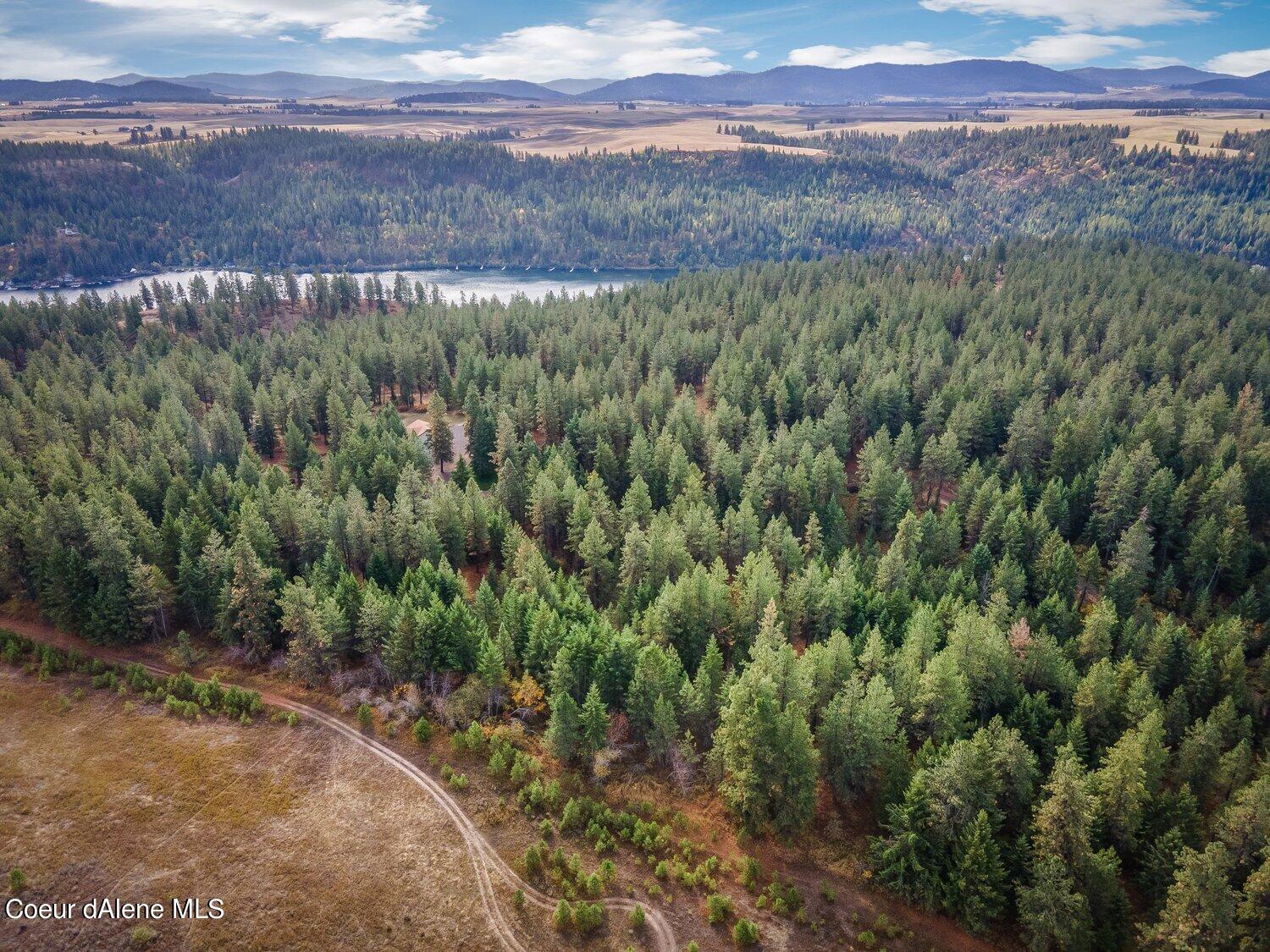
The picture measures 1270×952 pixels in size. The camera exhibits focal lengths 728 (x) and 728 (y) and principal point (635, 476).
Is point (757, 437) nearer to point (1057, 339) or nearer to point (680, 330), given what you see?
point (680, 330)

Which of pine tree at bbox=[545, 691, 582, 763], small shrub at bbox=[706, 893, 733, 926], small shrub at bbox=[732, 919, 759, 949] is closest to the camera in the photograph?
small shrub at bbox=[732, 919, 759, 949]

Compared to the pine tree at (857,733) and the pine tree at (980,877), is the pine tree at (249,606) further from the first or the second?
the pine tree at (980,877)

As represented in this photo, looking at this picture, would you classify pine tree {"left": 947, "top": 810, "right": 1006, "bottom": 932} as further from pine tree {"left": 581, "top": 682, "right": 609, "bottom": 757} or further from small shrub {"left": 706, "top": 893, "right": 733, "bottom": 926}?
pine tree {"left": 581, "top": 682, "right": 609, "bottom": 757}

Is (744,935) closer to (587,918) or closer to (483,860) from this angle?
(587,918)

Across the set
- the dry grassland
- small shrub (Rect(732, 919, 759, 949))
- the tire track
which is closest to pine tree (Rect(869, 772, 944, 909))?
small shrub (Rect(732, 919, 759, 949))

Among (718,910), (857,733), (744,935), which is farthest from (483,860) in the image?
(857,733)
